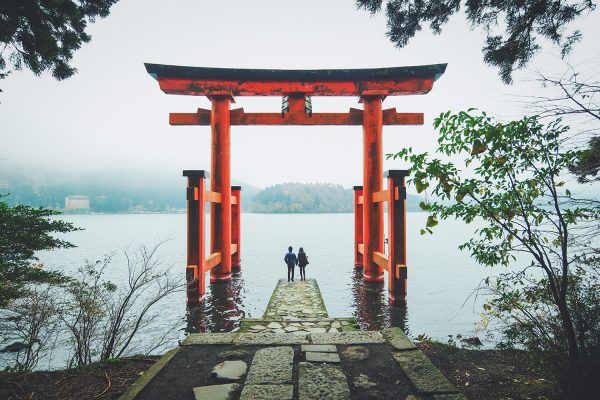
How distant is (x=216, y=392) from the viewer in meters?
2.80

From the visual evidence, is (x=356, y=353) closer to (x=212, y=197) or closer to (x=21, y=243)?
(x=21, y=243)


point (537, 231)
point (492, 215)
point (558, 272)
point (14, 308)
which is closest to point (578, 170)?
point (537, 231)

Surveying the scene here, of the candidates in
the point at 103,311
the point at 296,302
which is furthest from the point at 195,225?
the point at 296,302

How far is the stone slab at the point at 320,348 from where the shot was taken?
3.71m

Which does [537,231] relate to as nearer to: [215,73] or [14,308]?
[14,308]

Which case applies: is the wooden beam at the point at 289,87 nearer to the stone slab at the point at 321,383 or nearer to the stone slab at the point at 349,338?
the stone slab at the point at 349,338

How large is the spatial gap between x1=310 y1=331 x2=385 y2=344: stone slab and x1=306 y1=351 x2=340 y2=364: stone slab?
40 cm

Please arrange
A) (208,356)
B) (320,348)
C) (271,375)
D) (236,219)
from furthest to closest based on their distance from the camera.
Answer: (236,219) < (320,348) < (208,356) < (271,375)

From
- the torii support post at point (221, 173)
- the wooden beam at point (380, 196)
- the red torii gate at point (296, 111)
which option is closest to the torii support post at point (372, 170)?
the red torii gate at point (296, 111)

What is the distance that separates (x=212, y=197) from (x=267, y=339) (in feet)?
18.2

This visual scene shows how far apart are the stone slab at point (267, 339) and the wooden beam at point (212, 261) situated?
4041 mm

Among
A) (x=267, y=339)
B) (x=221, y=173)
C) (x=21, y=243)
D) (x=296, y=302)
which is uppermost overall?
(x=221, y=173)

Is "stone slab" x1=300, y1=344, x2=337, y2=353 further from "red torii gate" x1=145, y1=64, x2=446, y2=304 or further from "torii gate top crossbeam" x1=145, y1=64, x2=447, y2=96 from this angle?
"torii gate top crossbeam" x1=145, y1=64, x2=447, y2=96

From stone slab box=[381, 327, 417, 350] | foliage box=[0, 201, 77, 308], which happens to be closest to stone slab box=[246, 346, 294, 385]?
stone slab box=[381, 327, 417, 350]
